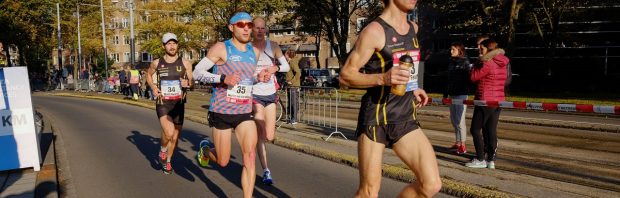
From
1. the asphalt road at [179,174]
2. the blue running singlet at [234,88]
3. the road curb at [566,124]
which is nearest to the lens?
the blue running singlet at [234,88]

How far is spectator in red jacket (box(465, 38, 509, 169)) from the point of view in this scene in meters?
7.08

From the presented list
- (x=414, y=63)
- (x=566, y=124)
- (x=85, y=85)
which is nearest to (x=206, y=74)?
(x=414, y=63)

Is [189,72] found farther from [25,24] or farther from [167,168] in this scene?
[25,24]

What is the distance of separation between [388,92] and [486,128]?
3.94 m

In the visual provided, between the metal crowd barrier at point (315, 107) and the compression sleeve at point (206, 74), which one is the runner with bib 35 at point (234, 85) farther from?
the metal crowd barrier at point (315, 107)

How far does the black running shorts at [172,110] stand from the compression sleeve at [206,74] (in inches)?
101

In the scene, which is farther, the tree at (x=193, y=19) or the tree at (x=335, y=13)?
the tree at (x=193, y=19)

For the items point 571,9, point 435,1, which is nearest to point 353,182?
point 435,1

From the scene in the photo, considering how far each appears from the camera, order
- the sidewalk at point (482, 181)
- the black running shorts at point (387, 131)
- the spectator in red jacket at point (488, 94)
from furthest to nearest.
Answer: the spectator in red jacket at point (488, 94), the sidewalk at point (482, 181), the black running shorts at point (387, 131)

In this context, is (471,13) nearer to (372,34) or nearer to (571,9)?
(571,9)

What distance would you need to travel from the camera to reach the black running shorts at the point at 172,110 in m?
7.58

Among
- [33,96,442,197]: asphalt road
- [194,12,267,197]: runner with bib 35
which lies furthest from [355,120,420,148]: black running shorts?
[33,96,442,197]: asphalt road

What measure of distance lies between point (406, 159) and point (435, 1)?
3328 cm

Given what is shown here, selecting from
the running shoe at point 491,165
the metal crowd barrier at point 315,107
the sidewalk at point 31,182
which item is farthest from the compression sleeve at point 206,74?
the metal crowd barrier at point 315,107
